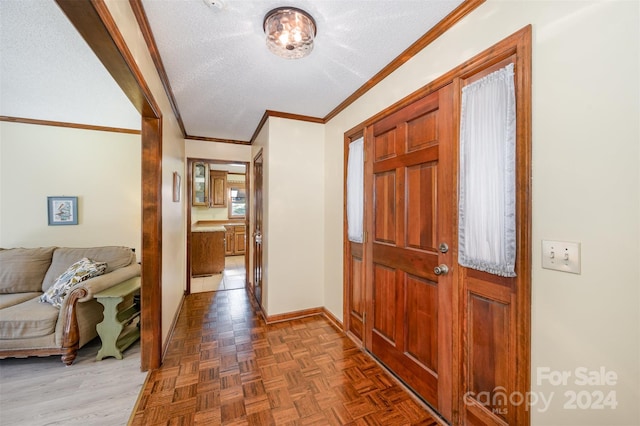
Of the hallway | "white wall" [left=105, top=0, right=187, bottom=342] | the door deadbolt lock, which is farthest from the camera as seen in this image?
the hallway

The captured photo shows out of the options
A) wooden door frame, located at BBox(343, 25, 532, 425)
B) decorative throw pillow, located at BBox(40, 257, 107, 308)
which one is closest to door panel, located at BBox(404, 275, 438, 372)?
wooden door frame, located at BBox(343, 25, 532, 425)

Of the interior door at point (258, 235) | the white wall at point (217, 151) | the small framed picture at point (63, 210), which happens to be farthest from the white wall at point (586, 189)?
the small framed picture at point (63, 210)

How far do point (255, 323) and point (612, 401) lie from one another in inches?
107

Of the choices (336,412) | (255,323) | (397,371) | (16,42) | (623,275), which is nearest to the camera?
(623,275)

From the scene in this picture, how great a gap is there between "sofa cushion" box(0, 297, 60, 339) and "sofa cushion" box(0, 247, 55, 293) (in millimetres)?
527

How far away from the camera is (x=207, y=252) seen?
486cm

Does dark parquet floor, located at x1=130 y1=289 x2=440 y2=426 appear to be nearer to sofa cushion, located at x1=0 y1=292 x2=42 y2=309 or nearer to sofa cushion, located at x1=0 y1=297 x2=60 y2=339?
sofa cushion, located at x1=0 y1=297 x2=60 y2=339

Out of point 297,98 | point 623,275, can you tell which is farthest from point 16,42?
point 623,275

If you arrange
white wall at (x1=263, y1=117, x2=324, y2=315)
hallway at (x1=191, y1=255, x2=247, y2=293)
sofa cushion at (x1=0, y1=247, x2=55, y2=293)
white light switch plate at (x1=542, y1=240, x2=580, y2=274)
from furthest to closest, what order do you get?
hallway at (x1=191, y1=255, x2=247, y2=293) < white wall at (x1=263, y1=117, x2=324, y2=315) < sofa cushion at (x1=0, y1=247, x2=55, y2=293) < white light switch plate at (x1=542, y1=240, x2=580, y2=274)

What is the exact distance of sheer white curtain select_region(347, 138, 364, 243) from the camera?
235 centimetres

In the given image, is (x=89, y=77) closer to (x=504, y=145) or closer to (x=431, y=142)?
(x=431, y=142)

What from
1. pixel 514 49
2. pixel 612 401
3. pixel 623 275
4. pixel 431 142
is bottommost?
pixel 612 401

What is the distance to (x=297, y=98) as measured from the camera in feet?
8.38

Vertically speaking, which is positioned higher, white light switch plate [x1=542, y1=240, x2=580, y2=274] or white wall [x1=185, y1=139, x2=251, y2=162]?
white wall [x1=185, y1=139, x2=251, y2=162]
